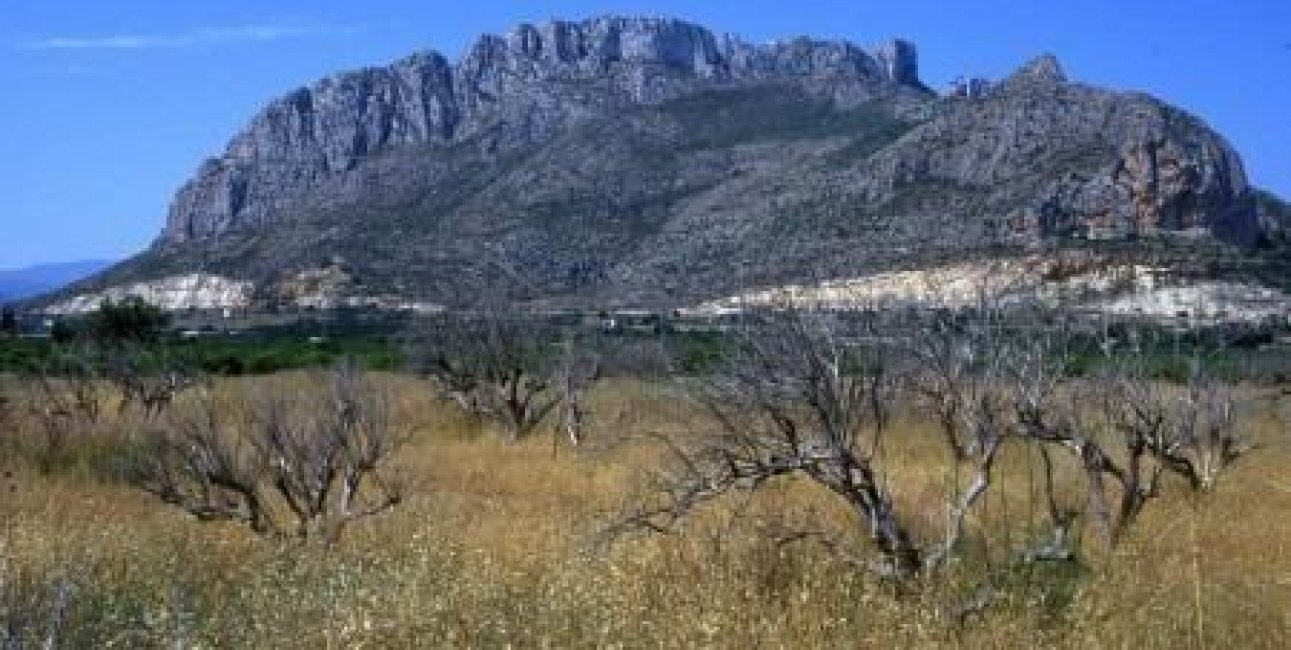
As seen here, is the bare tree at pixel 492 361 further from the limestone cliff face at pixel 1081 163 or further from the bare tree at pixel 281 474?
the limestone cliff face at pixel 1081 163

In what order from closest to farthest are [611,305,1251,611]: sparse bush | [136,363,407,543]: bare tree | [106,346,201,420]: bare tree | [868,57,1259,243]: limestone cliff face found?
[611,305,1251,611]: sparse bush
[136,363,407,543]: bare tree
[106,346,201,420]: bare tree
[868,57,1259,243]: limestone cliff face

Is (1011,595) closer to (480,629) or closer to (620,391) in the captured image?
(480,629)

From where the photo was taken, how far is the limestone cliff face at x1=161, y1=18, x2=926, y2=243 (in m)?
117

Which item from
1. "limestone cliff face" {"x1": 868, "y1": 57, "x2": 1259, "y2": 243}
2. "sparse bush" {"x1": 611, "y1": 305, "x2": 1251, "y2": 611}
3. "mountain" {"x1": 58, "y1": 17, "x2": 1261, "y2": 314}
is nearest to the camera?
"sparse bush" {"x1": 611, "y1": 305, "x2": 1251, "y2": 611}

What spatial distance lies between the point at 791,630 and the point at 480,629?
1.34 metres

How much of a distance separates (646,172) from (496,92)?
4093 cm

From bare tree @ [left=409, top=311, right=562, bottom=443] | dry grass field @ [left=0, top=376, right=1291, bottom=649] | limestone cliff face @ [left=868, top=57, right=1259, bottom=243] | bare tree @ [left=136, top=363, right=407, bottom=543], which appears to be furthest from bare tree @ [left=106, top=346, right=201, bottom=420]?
limestone cliff face @ [left=868, top=57, right=1259, bottom=243]

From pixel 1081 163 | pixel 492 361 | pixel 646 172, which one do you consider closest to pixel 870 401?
pixel 492 361

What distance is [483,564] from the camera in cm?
860

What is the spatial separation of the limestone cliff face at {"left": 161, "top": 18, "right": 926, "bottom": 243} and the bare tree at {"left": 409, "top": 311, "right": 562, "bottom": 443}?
76.4m

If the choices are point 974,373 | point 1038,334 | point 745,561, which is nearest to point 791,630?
point 745,561

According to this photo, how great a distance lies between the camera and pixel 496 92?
131 meters

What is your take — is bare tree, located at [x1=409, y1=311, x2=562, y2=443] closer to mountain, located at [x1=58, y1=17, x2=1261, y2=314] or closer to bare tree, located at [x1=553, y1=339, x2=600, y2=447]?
bare tree, located at [x1=553, y1=339, x2=600, y2=447]

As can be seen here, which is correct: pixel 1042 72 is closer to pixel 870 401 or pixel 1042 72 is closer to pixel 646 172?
pixel 646 172
